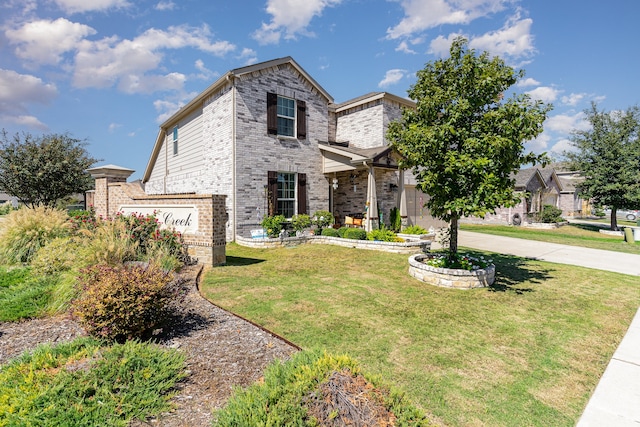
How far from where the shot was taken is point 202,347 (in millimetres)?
3719

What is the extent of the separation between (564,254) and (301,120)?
1208cm

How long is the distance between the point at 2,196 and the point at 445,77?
223ft

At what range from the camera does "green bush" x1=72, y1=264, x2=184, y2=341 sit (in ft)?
11.8

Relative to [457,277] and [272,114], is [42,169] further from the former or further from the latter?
[457,277]

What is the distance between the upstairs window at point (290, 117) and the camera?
14.1 meters

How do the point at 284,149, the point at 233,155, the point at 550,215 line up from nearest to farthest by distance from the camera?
the point at 233,155 < the point at 284,149 < the point at 550,215

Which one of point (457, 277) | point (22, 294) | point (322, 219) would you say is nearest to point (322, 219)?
point (322, 219)

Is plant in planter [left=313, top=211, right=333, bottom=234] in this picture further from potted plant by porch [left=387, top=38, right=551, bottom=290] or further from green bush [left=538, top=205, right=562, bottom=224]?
green bush [left=538, top=205, right=562, bottom=224]

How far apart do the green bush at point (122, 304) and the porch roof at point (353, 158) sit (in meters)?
9.99

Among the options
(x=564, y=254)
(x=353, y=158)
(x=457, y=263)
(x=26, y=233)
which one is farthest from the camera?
(x=353, y=158)

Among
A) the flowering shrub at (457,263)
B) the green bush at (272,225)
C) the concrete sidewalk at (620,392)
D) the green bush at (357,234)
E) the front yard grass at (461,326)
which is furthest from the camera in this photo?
the green bush at (272,225)

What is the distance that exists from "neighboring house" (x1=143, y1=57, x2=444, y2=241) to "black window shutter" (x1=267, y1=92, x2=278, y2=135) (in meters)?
0.04

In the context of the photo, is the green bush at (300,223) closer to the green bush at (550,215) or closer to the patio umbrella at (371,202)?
the patio umbrella at (371,202)

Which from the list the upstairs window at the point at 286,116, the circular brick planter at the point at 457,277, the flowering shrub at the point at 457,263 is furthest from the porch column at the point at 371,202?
the circular brick planter at the point at 457,277
